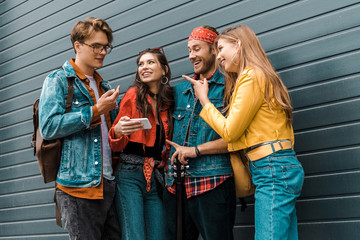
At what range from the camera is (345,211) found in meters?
3.13

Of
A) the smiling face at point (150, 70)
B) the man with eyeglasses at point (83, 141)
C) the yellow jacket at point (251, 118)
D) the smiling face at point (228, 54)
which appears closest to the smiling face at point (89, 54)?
the man with eyeglasses at point (83, 141)

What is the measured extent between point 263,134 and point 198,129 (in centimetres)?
63

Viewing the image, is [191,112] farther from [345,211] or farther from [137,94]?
[345,211]

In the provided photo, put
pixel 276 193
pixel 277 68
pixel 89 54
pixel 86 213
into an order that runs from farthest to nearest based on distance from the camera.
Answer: pixel 277 68
pixel 89 54
pixel 86 213
pixel 276 193

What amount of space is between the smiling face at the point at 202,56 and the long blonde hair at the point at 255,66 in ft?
0.63

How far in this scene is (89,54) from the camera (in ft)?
11.5

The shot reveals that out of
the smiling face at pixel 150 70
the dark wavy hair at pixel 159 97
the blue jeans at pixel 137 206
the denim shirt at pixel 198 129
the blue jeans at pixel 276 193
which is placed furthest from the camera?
the smiling face at pixel 150 70

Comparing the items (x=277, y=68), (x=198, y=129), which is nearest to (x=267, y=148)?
(x=198, y=129)

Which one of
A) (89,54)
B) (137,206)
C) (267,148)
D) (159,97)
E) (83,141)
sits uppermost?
(89,54)

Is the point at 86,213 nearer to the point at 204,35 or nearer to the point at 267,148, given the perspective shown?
the point at 267,148

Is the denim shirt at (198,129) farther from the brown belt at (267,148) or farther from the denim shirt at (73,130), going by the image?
the denim shirt at (73,130)

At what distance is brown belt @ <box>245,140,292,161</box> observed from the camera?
2.65 m

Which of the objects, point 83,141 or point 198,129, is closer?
point 198,129

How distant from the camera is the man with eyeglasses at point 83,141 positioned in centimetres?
316
